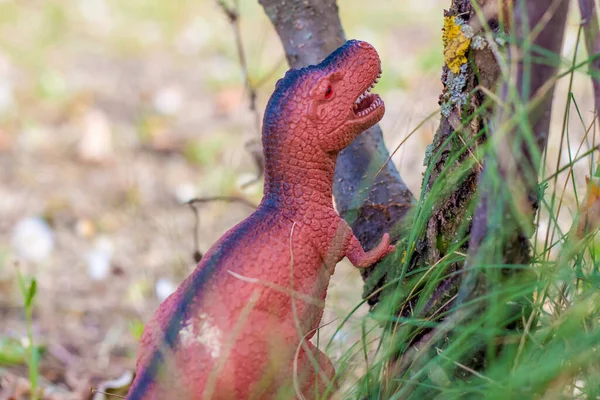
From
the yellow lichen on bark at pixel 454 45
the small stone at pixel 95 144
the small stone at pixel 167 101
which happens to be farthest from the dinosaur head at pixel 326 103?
the small stone at pixel 167 101

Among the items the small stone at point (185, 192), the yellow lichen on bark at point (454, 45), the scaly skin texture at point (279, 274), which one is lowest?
the scaly skin texture at point (279, 274)

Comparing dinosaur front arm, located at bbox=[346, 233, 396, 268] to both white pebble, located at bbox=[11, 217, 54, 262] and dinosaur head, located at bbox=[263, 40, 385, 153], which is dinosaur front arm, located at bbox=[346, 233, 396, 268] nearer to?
dinosaur head, located at bbox=[263, 40, 385, 153]

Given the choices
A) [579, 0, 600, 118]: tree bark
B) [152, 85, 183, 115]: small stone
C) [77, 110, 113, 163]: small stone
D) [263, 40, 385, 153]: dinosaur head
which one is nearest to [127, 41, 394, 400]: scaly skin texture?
[263, 40, 385, 153]: dinosaur head

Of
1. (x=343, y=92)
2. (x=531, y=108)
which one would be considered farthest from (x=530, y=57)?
(x=343, y=92)

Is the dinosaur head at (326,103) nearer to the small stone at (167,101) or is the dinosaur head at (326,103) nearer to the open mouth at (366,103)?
the open mouth at (366,103)

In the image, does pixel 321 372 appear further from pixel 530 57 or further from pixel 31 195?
pixel 31 195

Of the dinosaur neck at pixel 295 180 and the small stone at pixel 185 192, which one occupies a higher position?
the small stone at pixel 185 192
